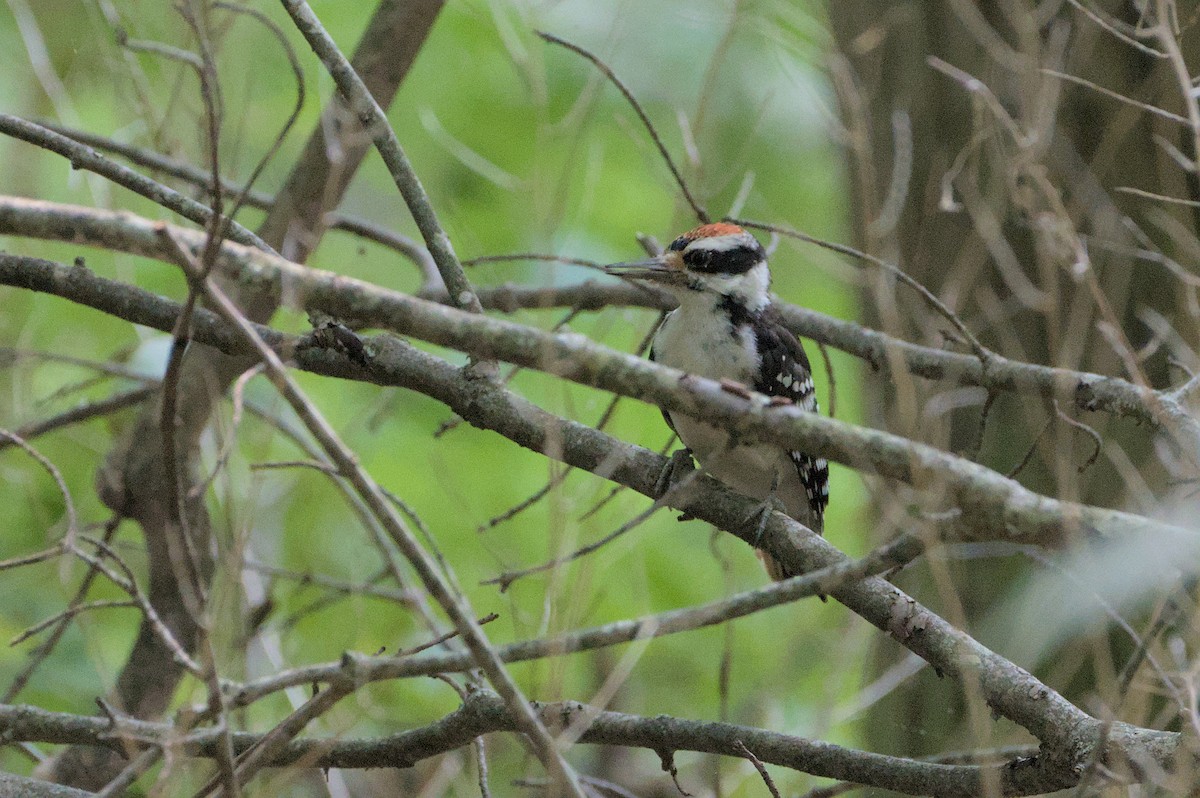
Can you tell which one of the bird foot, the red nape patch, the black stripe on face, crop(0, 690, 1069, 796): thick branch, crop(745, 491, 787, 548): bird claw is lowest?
crop(0, 690, 1069, 796): thick branch

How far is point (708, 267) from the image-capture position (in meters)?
4.26

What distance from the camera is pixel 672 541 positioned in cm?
692

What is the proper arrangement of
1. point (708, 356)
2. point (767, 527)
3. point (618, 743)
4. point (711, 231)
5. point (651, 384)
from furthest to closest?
point (711, 231)
point (708, 356)
point (767, 527)
point (618, 743)
point (651, 384)

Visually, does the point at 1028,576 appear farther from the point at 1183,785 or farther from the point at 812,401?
the point at 1183,785

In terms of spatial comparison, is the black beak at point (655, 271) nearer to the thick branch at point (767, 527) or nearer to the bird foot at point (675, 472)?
the bird foot at point (675, 472)

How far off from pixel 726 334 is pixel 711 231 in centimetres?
48

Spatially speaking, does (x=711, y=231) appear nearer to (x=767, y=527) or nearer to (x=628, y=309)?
(x=628, y=309)

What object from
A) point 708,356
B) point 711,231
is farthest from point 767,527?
point 711,231

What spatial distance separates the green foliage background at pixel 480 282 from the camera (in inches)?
202

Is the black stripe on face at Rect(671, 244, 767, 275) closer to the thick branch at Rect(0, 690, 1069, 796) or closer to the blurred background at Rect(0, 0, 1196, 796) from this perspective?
the blurred background at Rect(0, 0, 1196, 796)

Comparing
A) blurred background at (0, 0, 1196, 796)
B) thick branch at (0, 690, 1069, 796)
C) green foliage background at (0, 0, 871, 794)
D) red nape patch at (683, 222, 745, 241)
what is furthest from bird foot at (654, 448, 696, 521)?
red nape patch at (683, 222, 745, 241)

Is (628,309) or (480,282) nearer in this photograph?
(628,309)

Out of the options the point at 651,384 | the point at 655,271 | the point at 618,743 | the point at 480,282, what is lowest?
the point at 618,743

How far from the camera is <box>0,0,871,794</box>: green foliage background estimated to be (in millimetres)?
5129
